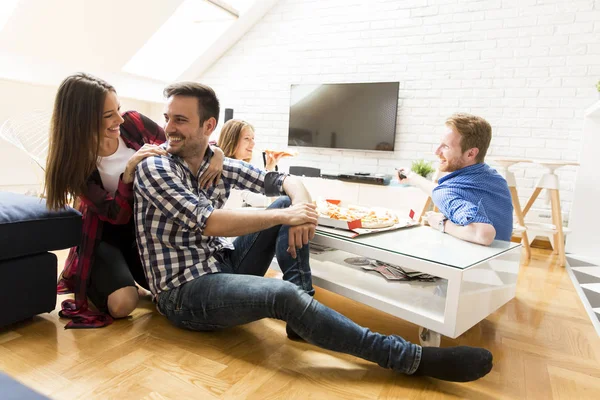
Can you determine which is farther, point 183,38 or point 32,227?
point 183,38

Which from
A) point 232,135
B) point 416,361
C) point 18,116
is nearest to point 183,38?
point 18,116

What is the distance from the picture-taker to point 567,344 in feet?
5.48

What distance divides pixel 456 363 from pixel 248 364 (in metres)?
0.60

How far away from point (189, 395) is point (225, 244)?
619mm

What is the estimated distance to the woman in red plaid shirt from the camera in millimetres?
1491

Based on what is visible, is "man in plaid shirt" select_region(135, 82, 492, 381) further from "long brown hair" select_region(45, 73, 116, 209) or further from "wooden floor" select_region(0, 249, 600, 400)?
"long brown hair" select_region(45, 73, 116, 209)

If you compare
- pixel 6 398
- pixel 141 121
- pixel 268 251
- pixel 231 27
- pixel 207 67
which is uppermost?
pixel 231 27

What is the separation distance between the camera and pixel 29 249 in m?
1.44

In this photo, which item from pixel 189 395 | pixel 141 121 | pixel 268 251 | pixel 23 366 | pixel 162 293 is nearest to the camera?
pixel 189 395

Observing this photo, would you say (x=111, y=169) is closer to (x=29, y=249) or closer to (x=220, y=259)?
(x=29, y=249)

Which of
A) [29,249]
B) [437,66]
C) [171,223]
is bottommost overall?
[29,249]

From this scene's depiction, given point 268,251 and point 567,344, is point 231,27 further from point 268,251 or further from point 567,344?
point 567,344

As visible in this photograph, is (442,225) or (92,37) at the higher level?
(92,37)

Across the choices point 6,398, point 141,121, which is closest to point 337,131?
point 141,121
